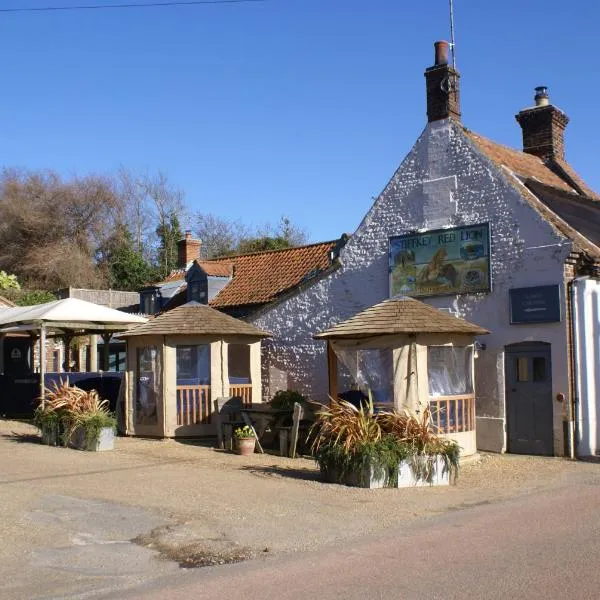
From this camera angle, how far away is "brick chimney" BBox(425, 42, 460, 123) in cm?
1778

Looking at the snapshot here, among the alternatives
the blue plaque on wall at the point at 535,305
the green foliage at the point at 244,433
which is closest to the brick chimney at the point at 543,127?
the blue plaque on wall at the point at 535,305

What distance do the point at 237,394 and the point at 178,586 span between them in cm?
1160

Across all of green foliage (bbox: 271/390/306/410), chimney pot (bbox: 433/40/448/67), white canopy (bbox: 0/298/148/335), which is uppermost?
chimney pot (bbox: 433/40/448/67)

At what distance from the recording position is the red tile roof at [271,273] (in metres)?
23.2

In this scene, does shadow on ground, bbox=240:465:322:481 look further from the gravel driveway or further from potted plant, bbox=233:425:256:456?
potted plant, bbox=233:425:256:456

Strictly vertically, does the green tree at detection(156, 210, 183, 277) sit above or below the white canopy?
above

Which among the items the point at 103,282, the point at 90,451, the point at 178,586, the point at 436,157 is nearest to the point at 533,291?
the point at 436,157

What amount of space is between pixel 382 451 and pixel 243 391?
7.26 metres

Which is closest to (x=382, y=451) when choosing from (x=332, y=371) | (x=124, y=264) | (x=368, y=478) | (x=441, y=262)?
(x=368, y=478)

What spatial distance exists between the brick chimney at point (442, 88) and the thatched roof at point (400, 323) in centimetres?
490

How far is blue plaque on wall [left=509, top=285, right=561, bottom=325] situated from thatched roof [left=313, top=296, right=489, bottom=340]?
76 centimetres

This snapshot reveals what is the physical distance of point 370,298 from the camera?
1852 centimetres

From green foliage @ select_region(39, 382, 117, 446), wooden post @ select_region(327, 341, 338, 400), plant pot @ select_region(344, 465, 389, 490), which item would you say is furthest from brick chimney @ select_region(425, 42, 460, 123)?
green foliage @ select_region(39, 382, 117, 446)

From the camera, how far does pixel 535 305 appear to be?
15.4 meters
